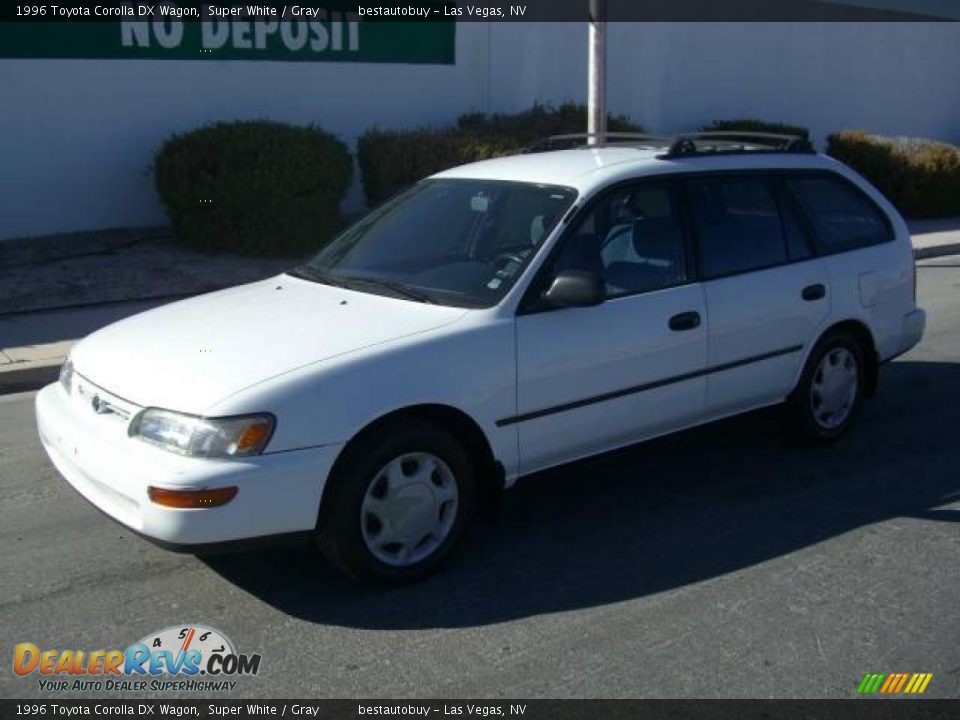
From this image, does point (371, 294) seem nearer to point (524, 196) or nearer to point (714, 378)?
point (524, 196)

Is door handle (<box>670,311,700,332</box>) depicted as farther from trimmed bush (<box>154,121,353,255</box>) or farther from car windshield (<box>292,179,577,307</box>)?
trimmed bush (<box>154,121,353,255</box>)

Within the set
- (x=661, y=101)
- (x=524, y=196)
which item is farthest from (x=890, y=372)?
(x=661, y=101)

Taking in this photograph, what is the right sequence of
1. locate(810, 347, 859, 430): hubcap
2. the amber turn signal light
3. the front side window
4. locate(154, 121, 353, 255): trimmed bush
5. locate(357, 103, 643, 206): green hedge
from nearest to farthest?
the amber turn signal light → the front side window → locate(810, 347, 859, 430): hubcap → locate(154, 121, 353, 255): trimmed bush → locate(357, 103, 643, 206): green hedge

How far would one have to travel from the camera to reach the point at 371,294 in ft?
16.4

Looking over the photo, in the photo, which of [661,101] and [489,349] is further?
[661,101]

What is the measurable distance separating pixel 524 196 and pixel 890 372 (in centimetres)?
400

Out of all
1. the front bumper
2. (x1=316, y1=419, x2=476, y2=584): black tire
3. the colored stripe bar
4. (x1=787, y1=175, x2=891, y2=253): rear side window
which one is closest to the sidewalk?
the front bumper

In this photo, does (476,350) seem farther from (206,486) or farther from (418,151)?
(418,151)

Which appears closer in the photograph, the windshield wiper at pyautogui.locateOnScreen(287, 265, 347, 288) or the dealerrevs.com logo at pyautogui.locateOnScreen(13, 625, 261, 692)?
the dealerrevs.com logo at pyautogui.locateOnScreen(13, 625, 261, 692)

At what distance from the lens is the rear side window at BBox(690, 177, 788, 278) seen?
5543 millimetres

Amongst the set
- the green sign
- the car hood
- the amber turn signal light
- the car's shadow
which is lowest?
the car's shadow

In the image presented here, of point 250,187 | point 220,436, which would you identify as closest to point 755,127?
point 250,187

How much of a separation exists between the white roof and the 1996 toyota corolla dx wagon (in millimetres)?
19
